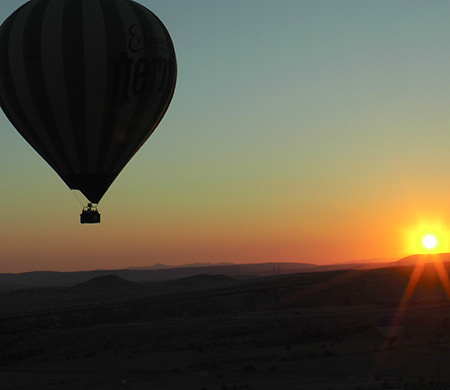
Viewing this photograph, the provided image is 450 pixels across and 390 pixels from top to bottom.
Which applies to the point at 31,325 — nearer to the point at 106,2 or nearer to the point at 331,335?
the point at 331,335

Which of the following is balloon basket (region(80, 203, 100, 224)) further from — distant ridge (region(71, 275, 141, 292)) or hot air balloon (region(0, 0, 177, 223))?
distant ridge (region(71, 275, 141, 292))

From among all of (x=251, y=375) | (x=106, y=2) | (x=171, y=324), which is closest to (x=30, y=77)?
(x=106, y=2)

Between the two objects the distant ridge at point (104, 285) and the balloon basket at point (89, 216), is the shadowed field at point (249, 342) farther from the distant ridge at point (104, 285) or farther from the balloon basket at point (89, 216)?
the distant ridge at point (104, 285)

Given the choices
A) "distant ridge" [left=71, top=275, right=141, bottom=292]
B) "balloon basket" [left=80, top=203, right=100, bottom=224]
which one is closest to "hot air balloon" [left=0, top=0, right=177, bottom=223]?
"balloon basket" [left=80, top=203, right=100, bottom=224]

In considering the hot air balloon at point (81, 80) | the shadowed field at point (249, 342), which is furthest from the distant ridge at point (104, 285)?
the hot air balloon at point (81, 80)

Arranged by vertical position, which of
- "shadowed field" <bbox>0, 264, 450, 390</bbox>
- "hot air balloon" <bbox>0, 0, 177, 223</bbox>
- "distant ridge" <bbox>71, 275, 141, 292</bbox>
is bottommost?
"shadowed field" <bbox>0, 264, 450, 390</bbox>

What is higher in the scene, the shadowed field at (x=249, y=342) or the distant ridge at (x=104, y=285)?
the distant ridge at (x=104, y=285)
